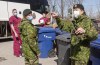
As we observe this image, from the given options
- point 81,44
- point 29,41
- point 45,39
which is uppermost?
point 81,44

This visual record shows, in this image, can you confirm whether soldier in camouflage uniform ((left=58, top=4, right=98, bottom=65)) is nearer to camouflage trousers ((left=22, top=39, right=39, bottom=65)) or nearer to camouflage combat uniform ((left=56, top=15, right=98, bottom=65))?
camouflage combat uniform ((left=56, top=15, right=98, bottom=65))

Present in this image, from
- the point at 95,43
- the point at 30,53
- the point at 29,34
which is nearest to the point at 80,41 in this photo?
the point at 95,43

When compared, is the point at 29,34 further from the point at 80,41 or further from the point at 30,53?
the point at 80,41

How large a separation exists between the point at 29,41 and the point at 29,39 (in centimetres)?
5

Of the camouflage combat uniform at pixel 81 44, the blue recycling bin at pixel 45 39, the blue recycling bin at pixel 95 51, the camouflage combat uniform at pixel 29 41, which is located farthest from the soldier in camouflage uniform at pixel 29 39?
the blue recycling bin at pixel 45 39

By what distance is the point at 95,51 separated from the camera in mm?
5027

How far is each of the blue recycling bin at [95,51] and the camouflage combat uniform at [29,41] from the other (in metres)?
2.03

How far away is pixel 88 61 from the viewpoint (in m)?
5.39

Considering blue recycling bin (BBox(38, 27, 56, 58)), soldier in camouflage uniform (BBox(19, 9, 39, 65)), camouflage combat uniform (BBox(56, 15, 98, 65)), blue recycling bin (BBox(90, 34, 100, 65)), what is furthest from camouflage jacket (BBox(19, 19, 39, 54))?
A: blue recycling bin (BBox(38, 27, 56, 58))

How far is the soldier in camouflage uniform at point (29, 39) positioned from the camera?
688 cm

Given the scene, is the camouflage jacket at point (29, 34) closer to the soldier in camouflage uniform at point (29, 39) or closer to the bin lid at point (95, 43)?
the soldier in camouflage uniform at point (29, 39)

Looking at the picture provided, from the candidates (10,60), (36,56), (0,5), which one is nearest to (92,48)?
(36,56)

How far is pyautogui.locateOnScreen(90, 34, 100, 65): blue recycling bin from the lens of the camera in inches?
195

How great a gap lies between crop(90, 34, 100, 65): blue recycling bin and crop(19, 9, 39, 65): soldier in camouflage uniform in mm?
2038
